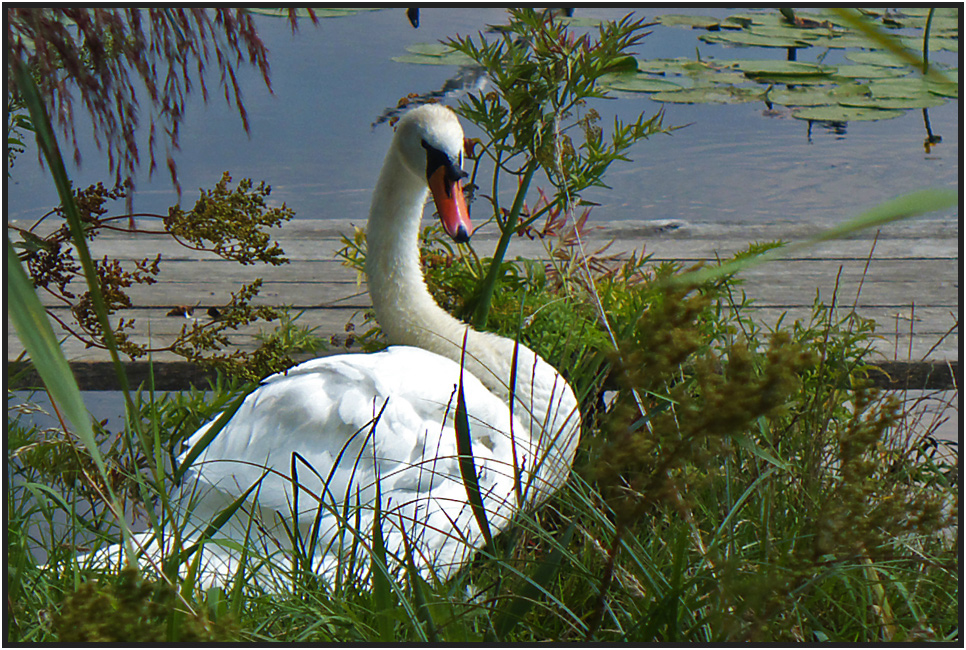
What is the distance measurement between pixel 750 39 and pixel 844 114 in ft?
8.37

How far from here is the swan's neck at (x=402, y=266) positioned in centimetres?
229

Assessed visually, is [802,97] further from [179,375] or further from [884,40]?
[884,40]

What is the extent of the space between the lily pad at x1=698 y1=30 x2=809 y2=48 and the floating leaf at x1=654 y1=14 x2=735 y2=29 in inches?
12.7

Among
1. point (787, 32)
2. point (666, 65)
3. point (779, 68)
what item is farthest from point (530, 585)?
point (787, 32)

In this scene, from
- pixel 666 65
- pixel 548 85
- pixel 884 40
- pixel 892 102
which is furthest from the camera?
pixel 666 65

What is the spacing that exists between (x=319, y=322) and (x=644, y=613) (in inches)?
89.8

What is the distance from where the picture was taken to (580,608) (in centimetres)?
152

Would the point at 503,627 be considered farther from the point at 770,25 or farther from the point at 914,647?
the point at 770,25

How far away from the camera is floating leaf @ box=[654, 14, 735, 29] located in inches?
340

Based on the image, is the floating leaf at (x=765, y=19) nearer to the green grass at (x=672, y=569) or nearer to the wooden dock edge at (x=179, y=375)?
the wooden dock edge at (x=179, y=375)

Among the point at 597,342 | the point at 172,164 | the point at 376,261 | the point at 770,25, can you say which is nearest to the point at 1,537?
the point at 172,164

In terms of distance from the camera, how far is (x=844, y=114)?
19.7ft

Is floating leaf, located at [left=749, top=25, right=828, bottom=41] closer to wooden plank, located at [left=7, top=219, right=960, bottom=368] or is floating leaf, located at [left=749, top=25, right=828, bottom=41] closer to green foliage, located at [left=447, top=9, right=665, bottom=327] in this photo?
wooden plank, located at [left=7, top=219, right=960, bottom=368]

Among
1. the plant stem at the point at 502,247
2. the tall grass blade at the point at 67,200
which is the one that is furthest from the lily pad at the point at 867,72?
the tall grass blade at the point at 67,200
